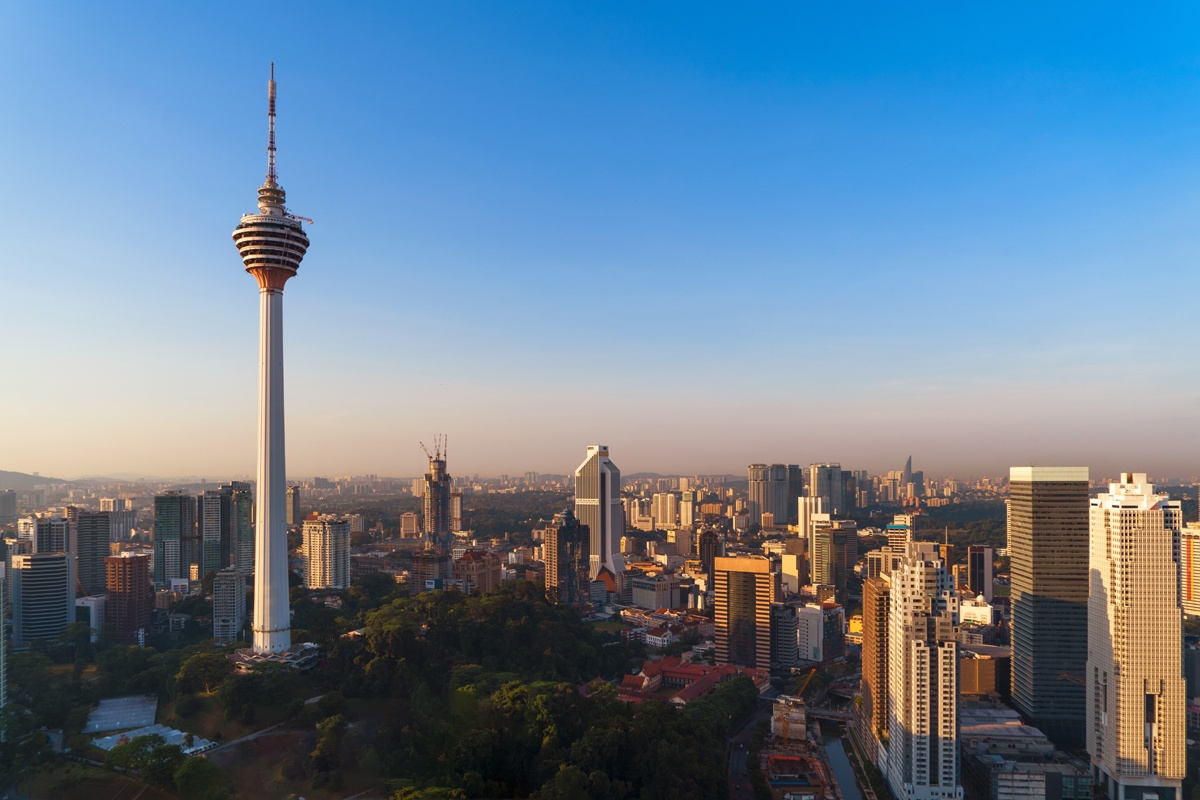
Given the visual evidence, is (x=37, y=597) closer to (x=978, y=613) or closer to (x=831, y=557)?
(x=978, y=613)

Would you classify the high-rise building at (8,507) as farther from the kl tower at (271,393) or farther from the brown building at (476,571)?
the brown building at (476,571)

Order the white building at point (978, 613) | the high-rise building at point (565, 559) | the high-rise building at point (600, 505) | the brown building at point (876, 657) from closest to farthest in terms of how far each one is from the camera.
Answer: the brown building at point (876, 657)
the white building at point (978, 613)
the high-rise building at point (565, 559)
the high-rise building at point (600, 505)

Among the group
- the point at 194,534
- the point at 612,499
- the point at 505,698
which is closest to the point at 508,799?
the point at 505,698

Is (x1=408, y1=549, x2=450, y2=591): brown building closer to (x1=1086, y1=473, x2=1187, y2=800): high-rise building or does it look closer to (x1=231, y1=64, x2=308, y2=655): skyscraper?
(x1=231, y1=64, x2=308, y2=655): skyscraper

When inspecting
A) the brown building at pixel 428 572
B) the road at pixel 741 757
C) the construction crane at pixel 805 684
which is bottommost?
the construction crane at pixel 805 684

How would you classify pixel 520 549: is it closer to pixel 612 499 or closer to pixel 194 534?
pixel 612 499

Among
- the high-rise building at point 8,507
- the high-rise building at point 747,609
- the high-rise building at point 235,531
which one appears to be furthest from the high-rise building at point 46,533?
the high-rise building at point 747,609

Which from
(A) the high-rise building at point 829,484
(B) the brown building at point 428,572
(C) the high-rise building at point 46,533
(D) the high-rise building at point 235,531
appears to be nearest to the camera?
(C) the high-rise building at point 46,533

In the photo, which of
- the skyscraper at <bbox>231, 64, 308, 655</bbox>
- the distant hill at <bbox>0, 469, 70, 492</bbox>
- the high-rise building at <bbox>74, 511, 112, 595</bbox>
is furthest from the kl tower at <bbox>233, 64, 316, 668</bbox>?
the high-rise building at <bbox>74, 511, 112, 595</bbox>
